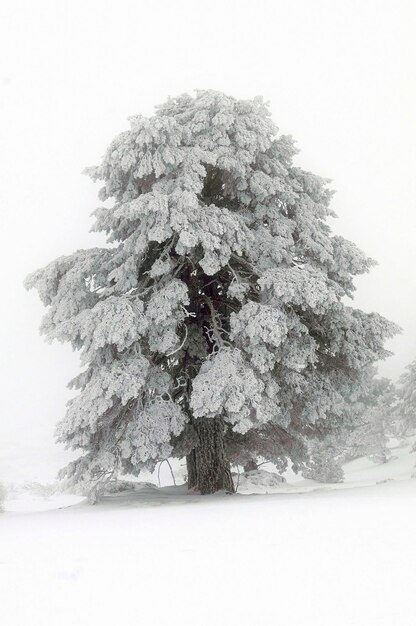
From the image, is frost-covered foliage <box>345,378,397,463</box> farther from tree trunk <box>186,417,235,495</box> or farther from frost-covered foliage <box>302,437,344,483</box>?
tree trunk <box>186,417,235,495</box>

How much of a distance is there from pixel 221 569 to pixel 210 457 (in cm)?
600

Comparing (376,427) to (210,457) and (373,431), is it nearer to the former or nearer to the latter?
(373,431)

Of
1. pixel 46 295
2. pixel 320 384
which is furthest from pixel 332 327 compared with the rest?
pixel 46 295

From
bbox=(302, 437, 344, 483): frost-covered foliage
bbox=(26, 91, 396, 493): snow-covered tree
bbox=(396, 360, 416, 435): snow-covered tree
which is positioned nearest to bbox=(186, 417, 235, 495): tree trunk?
bbox=(26, 91, 396, 493): snow-covered tree

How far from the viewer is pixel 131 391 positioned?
7594 millimetres

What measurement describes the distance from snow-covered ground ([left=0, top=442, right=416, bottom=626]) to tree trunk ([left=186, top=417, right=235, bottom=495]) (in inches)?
133

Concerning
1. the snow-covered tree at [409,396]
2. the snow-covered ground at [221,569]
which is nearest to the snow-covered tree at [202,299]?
the snow-covered ground at [221,569]

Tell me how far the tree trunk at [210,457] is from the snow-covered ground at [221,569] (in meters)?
3.37

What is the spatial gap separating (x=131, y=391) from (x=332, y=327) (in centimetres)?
388

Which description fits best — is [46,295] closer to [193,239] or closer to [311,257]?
[193,239]

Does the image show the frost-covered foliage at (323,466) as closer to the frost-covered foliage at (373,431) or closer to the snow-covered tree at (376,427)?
the frost-covered foliage at (373,431)

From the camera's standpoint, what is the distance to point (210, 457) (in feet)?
31.5

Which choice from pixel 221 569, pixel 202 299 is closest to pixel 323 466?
pixel 202 299

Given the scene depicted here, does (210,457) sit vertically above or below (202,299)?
below
